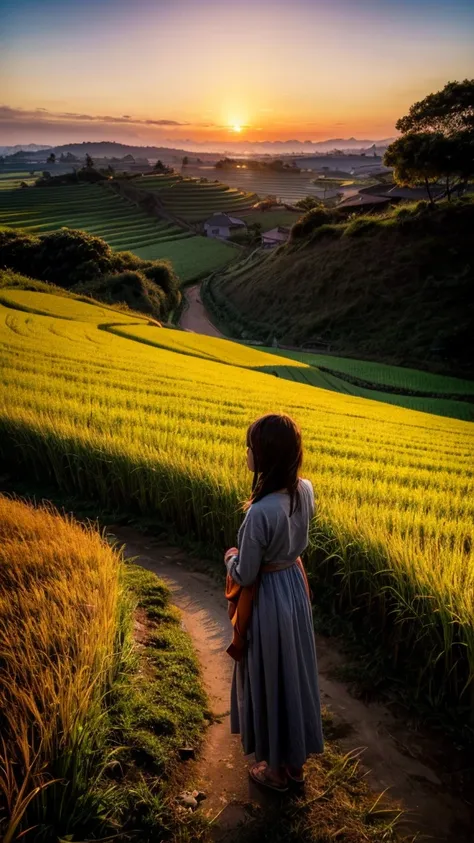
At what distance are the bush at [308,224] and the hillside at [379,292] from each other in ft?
3.50

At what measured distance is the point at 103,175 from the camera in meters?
84.8

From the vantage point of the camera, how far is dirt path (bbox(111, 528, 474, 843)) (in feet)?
9.32

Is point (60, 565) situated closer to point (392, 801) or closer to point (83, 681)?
point (83, 681)

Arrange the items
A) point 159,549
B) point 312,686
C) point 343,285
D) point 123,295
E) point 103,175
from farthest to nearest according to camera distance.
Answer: point 103,175 → point 343,285 → point 123,295 → point 159,549 → point 312,686

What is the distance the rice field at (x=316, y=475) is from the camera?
3.70m

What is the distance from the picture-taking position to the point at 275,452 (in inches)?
100.0

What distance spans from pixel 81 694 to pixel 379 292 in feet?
121

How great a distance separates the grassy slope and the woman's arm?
87 cm

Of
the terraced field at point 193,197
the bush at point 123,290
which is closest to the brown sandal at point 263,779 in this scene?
the bush at point 123,290

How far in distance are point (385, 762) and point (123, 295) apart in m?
35.7

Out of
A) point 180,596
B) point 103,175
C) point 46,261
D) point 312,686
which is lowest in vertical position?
point 180,596

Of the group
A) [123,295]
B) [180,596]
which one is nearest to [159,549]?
[180,596]

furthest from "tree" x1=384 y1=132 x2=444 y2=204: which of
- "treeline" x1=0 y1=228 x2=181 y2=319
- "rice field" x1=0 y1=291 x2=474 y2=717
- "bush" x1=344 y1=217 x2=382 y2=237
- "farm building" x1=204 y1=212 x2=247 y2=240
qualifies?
"farm building" x1=204 y1=212 x2=247 y2=240

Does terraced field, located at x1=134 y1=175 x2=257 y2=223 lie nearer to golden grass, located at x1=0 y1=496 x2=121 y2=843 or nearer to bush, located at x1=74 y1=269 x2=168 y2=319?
bush, located at x1=74 y1=269 x2=168 y2=319
